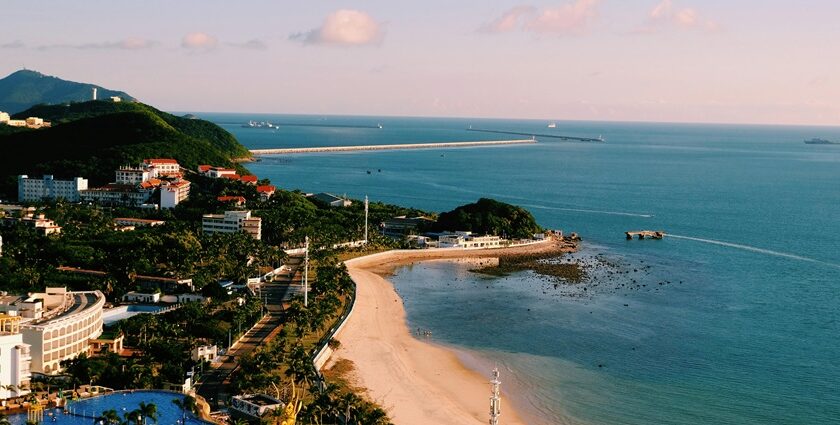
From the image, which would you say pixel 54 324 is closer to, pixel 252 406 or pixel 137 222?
pixel 252 406

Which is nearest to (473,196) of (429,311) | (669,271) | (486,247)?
(486,247)

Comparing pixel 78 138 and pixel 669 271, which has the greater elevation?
pixel 78 138

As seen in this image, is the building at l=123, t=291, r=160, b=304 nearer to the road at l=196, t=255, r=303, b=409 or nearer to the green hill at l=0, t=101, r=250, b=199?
the road at l=196, t=255, r=303, b=409

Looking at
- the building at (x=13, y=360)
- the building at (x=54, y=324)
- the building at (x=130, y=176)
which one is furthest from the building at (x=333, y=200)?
the building at (x=13, y=360)

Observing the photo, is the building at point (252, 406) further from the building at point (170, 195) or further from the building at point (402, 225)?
the building at point (170, 195)

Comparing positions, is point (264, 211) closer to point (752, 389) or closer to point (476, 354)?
point (476, 354)

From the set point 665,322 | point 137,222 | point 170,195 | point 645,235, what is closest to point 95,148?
point 170,195
